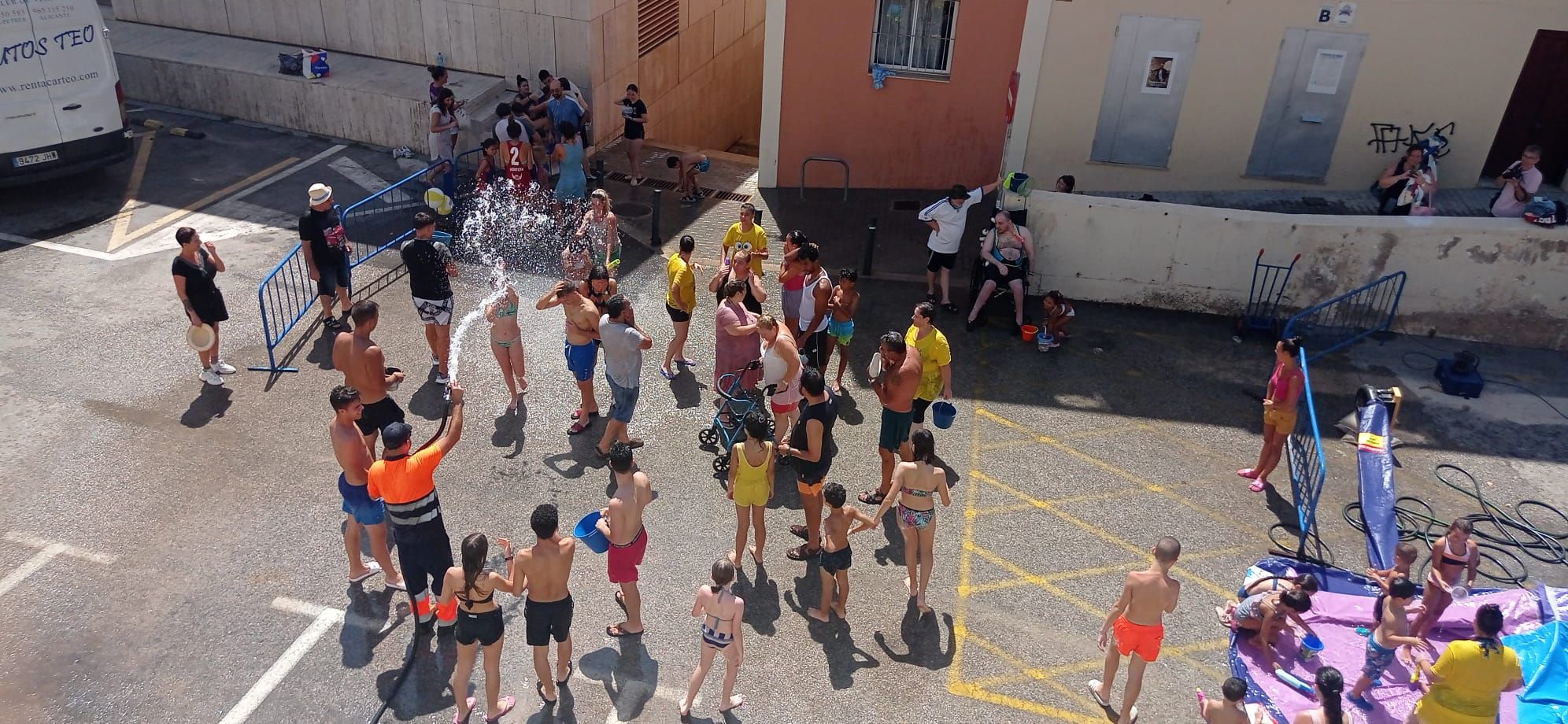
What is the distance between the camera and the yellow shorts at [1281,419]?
9430 millimetres

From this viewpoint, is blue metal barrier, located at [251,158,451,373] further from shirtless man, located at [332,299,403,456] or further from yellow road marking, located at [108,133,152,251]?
shirtless man, located at [332,299,403,456]

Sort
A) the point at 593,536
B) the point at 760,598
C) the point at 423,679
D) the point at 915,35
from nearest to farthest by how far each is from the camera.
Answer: the point at 593,536 → the point at 423,679 → the point at 760,598 → the point at 915,35

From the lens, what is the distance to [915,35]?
1552 centimetres

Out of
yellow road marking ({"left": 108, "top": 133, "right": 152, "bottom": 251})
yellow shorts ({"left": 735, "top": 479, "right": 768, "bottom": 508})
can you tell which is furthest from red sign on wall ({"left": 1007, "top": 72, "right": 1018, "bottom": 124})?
A: yellow road marking ({"left": 108, "top": 133, "right": 152, "bottom": 251})

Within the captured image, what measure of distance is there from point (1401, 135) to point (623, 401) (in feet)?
35.8

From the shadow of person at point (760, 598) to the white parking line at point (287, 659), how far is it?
2935 millimetres

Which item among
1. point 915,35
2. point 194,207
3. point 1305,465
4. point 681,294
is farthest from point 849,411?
point 194,207

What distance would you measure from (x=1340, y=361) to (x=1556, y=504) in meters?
2.68

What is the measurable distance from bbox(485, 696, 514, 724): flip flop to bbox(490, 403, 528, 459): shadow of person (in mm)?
2887

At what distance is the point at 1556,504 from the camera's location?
1001cm

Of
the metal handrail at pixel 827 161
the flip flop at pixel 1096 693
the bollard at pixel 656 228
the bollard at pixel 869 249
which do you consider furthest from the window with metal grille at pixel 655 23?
the flip flop at pixel 1096 693

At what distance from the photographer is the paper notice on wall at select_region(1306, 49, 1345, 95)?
44.8 feet

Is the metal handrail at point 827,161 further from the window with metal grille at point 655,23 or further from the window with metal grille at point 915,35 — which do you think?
the window with metal grille at point 655,23

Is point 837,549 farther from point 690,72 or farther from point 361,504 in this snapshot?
point 690,72
